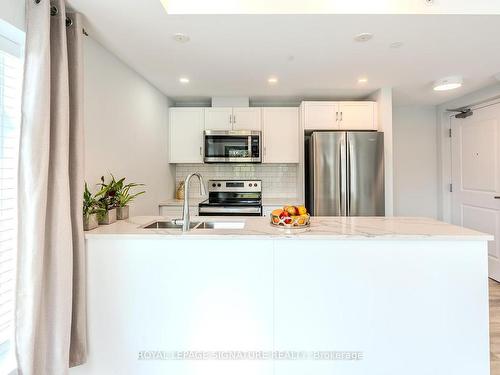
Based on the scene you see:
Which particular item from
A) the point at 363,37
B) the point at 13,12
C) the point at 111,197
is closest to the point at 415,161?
the point at 363,37

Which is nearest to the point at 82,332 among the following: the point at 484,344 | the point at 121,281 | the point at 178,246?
the point at 121,281

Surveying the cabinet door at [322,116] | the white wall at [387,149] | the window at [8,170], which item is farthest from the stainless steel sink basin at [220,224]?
the white wall at [387,149]

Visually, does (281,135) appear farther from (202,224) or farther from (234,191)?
(202,224)

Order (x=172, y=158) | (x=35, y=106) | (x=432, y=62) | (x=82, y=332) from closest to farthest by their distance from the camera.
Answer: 1. (x=35, y=106)
2. (x=82, y=332)
3. (x=432, y=62)
4. (x=172, y=158)

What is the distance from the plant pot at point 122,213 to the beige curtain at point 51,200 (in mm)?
516

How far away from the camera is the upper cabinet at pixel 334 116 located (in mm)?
3525

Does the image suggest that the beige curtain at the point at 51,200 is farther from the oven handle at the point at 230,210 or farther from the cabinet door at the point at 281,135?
the cabinet door at the point at 281,135

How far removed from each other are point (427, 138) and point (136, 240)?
A: 4319 millimetres

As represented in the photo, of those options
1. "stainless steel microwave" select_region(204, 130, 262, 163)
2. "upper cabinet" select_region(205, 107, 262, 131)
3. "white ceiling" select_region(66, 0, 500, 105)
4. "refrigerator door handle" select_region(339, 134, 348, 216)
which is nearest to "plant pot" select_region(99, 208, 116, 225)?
"white ceiling" select_region(66, 0, 500, 105)

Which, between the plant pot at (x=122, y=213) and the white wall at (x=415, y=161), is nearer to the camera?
the plant pot at (x=122, y=213)

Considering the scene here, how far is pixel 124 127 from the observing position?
2561 millimetres

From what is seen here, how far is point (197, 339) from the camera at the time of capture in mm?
1650

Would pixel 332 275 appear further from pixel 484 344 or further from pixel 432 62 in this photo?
pixel 432 62

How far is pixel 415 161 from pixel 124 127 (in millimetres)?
3968
